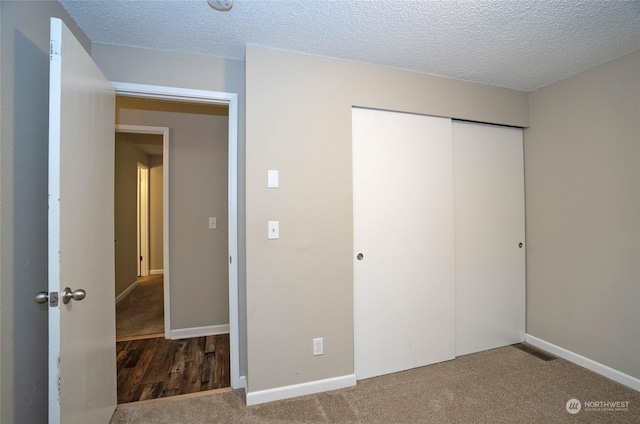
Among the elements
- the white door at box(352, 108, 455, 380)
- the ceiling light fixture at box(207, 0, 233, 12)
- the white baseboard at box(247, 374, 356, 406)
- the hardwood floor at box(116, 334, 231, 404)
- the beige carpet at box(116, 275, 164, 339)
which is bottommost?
the hardwood floor at box(116, 334, 231, 404)

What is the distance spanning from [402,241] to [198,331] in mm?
2337

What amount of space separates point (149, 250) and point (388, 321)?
17.3 ft

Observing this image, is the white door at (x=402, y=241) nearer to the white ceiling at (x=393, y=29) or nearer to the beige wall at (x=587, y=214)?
the white ceiling at (x=393, y=29)

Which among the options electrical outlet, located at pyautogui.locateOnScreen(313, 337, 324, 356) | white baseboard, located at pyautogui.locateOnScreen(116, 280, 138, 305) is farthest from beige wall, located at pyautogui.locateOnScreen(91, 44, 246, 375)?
white baseboard, located at pyautogui.locateOnScreen(116, 280, 138, 305)

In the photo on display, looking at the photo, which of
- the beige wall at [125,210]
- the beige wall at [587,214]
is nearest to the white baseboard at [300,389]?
the beige wall at [587,214]

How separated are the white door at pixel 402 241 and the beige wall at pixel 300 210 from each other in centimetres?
14

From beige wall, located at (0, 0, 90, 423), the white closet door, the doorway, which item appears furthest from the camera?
the doorway

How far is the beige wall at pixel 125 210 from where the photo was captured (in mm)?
3730

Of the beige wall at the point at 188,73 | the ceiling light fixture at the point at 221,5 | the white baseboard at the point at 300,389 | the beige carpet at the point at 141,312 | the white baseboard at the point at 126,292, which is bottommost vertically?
the beige carpet at the point at 141,312

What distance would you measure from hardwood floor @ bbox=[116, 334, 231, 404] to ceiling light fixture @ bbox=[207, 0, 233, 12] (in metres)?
2.47

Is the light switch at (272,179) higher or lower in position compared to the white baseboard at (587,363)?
higher

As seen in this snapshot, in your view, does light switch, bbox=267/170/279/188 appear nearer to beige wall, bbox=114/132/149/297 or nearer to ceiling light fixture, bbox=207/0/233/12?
ceiling light fixture, bbox=207/0/233/12

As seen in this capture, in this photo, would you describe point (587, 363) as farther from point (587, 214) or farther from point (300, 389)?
point (300, 389)

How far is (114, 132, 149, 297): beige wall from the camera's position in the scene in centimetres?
373
